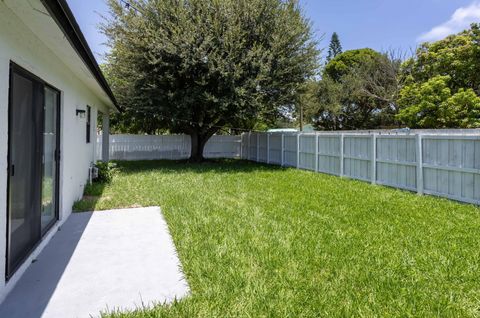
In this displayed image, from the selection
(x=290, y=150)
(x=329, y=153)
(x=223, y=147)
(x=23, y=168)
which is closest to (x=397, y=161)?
(x=329, y=153)

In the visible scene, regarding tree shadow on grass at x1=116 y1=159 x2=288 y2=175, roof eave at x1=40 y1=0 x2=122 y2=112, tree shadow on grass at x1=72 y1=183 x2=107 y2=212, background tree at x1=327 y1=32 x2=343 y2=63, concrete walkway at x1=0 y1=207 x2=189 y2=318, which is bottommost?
concrete walkway at x1=0 y1=207 x2=189 y2=318

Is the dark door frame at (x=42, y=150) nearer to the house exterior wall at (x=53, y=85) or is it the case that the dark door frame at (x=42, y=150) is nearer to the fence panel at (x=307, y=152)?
the house exterior wall at (x=53, y=85)

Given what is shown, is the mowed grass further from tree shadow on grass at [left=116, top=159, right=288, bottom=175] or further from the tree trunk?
the tree trunk

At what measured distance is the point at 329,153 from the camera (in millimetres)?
10828

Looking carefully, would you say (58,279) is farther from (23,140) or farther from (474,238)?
(474,238)

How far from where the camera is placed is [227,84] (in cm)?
1200

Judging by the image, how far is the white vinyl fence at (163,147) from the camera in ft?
61.5

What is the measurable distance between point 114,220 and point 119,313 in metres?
3.05

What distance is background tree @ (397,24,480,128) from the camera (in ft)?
58.7

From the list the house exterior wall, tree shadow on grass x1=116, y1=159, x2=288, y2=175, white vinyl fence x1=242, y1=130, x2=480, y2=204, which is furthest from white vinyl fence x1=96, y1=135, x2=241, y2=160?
the house exterior wall

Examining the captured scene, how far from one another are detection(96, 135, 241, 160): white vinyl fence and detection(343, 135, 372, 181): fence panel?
432 inches

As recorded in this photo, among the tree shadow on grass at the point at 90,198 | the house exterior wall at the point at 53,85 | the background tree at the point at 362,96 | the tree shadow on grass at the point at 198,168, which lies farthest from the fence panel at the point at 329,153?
the background tree at the point at 362,96

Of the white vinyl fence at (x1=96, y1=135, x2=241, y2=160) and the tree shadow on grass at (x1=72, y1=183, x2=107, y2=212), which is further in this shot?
the white vinyl fence at (x1=96, y1=135, x2=241, y2=160)

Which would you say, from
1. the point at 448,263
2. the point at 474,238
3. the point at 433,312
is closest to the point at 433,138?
the point at 474,238
